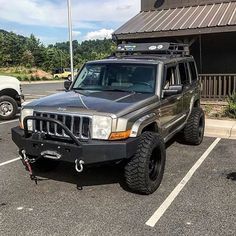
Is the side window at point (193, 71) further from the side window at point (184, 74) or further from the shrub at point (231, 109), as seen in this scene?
the shrub at point (231, 109)

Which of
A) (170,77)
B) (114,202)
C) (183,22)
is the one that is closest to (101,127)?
(114,202)

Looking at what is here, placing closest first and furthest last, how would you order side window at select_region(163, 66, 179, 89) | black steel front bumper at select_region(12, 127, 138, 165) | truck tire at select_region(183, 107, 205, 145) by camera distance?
black steel front bumper at select_region(12, 127, 138, 165), side window at select_region(163, 66, 179, 89), truck tire at select_region(183, 107, 205, 145)

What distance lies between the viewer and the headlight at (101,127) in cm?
459

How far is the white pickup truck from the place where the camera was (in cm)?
1112

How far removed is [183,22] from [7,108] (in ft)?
22.4

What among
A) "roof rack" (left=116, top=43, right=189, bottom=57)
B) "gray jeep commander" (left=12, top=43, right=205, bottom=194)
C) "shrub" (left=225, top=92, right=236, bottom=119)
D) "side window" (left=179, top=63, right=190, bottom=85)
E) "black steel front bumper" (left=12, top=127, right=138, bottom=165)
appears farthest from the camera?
"shrub" (left=225, top=92, right=236, bottom=119)

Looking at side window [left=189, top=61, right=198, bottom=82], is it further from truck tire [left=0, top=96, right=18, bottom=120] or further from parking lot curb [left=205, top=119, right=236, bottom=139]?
truck tire [left=0, top=96, right=18, bottom=120]

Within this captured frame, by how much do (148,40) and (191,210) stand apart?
11.8 m

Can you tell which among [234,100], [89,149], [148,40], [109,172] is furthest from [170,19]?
[89,149]

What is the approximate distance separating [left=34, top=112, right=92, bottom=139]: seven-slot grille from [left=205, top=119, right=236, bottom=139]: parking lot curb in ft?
16.4

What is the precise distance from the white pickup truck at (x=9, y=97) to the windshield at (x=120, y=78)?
5372 mm

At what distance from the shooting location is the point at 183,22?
13.6 m

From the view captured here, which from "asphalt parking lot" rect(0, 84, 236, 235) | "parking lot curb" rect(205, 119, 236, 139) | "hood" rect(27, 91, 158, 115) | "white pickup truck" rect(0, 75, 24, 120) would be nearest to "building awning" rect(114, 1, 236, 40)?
"parking lot curb" rect(205, 119, 236, 139)

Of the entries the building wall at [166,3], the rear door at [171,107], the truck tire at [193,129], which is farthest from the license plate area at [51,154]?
the building wall at [166,3]
